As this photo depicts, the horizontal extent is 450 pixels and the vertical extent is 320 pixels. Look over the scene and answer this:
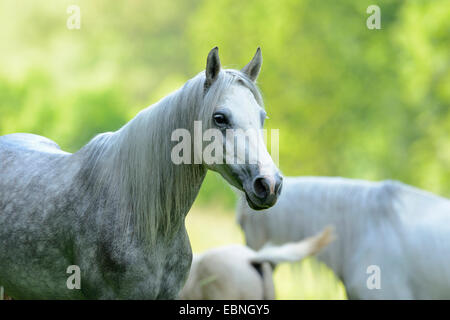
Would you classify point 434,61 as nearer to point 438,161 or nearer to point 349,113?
point 438,161

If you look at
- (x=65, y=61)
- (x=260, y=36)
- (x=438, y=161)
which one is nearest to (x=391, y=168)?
(x=438, y=161)

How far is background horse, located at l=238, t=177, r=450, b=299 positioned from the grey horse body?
80.6 inches

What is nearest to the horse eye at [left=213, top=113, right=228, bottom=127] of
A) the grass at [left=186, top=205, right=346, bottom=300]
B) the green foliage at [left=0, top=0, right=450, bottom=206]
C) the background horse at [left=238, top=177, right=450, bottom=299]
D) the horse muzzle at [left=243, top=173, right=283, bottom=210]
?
the horse muzzle at [left=243, top=173, right=283, bottom=210]

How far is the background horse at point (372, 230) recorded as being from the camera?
13.7ft

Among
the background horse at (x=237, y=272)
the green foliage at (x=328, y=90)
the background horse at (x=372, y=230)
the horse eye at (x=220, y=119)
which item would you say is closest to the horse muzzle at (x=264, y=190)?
the horse eye at (x=220, y=119)

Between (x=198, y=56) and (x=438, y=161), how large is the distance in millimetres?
6949

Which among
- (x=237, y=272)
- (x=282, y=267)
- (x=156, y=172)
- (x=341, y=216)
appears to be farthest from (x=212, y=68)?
(x=282, y=267)

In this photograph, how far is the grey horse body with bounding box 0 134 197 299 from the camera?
210cm

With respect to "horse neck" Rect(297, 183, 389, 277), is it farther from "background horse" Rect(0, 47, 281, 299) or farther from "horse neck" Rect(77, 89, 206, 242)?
"horse neck" Rect(77, 89, 206, 242)

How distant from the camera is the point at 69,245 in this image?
2170 millimetres

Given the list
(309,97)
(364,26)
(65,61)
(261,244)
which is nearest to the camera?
(261,244)

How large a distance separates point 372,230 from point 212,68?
2.78 meters

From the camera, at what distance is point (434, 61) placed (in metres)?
10.1

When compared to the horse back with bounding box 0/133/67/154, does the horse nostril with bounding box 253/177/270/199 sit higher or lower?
lower
